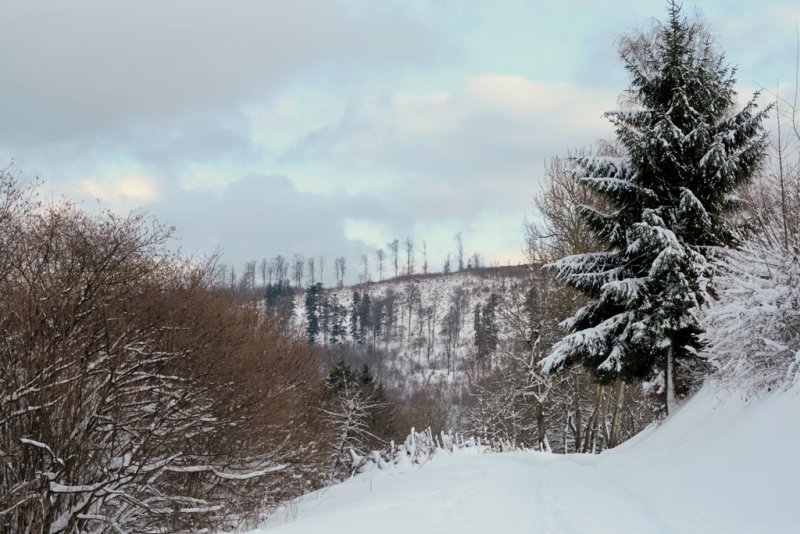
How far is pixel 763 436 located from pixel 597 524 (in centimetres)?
250

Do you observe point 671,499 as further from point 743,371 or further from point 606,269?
point 606,269

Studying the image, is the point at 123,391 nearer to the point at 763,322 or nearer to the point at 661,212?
the point at 763,322

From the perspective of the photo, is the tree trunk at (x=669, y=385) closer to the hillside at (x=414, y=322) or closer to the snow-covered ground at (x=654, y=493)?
the snow-covered ground at (x=654, y=493)

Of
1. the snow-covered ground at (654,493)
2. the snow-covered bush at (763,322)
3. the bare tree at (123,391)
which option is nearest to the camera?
the snow-covered ground at (654,493)

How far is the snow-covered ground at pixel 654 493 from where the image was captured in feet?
18.1

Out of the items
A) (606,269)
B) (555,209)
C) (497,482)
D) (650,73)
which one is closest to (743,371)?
(497,482)

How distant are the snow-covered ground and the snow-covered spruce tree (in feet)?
8.86

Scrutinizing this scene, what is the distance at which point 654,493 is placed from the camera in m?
7.17

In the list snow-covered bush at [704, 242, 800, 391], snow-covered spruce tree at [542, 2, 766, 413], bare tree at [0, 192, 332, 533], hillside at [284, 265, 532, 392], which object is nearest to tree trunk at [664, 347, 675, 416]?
snow-covered spruce tree at [542, 2, 766, 413]

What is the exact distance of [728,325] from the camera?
890 cm

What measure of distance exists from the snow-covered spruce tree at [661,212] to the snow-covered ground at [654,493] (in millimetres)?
2700

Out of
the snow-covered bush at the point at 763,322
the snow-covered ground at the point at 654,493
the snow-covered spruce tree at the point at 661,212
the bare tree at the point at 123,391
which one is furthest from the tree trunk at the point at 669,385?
the bare tree at the point at 123,391

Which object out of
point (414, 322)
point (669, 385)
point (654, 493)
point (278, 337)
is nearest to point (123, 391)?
point (654, 493)

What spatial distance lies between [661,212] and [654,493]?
7.78 meters
